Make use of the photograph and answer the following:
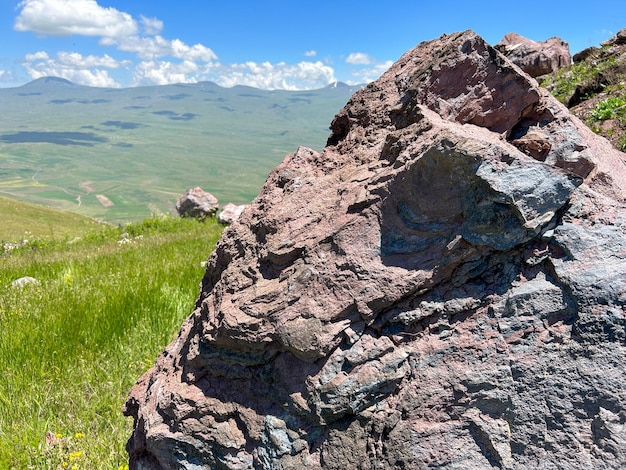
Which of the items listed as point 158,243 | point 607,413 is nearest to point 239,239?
point 607,413

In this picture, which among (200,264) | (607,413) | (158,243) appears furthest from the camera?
(158,243)

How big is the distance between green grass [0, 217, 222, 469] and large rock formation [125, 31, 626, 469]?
1526 millimetres

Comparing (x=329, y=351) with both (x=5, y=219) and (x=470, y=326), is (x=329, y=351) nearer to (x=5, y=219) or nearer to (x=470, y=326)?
(x=470, y=326)

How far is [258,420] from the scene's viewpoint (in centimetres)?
252

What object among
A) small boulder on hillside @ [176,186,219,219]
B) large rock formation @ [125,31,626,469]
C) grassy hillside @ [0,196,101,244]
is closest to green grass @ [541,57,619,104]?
large rock formation @ [125,31,626,469]

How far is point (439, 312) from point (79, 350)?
14.4 feet

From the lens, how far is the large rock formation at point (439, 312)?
2119 millimetres

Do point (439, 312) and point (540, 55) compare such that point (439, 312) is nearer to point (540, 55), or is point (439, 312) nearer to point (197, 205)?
point (197, 205)

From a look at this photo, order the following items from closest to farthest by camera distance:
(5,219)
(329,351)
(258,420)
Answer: (329,351) → (258,420) → (5,219)

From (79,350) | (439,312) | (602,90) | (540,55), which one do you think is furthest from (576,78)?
(79,350)

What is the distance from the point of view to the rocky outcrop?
719 inches

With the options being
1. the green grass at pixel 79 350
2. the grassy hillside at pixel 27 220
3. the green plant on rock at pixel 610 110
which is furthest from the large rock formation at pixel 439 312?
the grassy hillside at pixel 27 220

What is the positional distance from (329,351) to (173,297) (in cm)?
436

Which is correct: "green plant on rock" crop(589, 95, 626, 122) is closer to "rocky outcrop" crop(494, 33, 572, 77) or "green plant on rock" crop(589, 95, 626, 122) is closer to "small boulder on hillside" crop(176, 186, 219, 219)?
"rocky outcrop" crop(494, 33, 572, 77)
